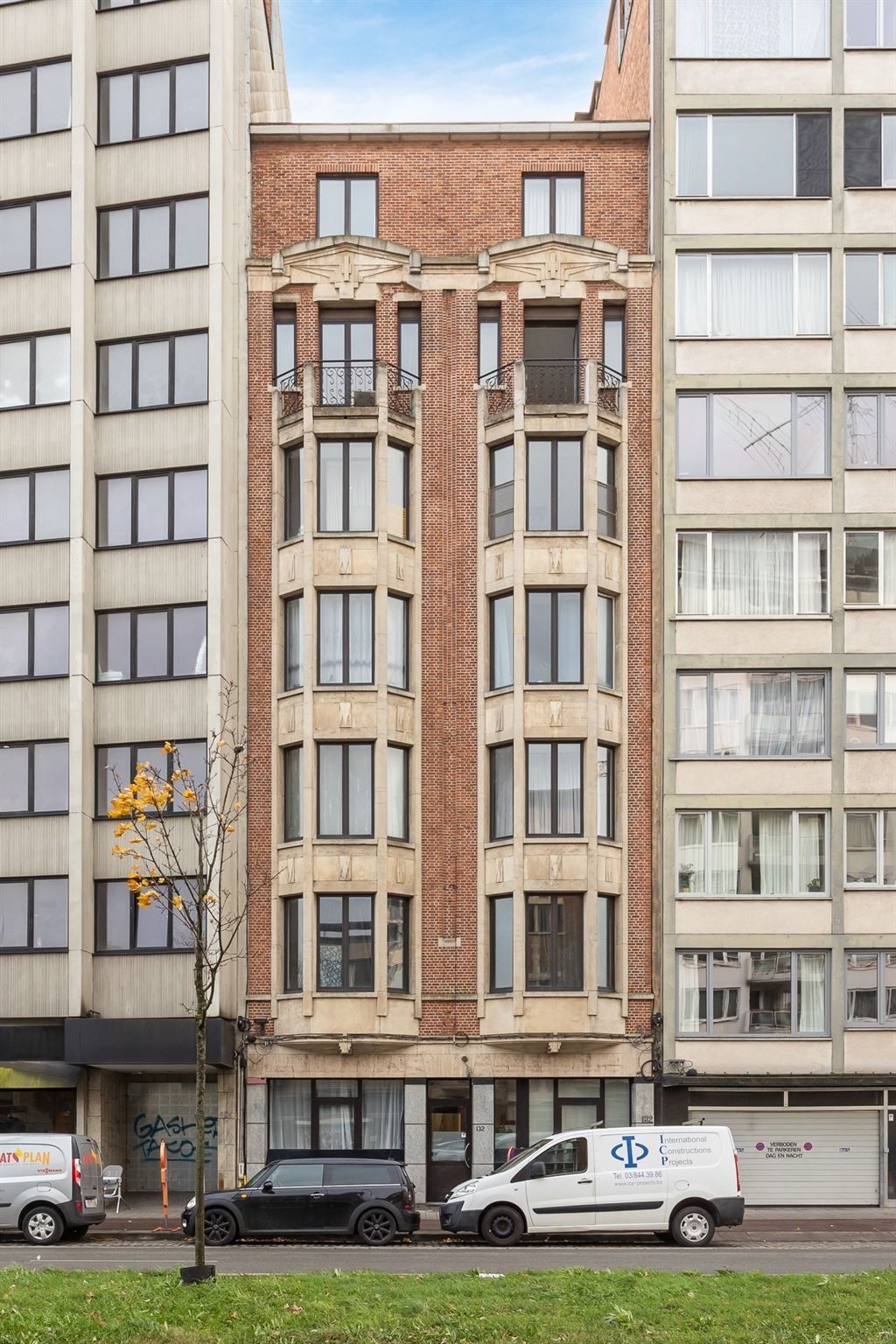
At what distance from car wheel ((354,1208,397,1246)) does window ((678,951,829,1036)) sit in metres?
11.9

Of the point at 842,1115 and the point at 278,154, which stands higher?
the point at 278,154

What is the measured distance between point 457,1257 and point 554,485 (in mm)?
19729

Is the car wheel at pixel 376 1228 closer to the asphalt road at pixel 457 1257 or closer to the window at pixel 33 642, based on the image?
the asphalt road at pixel 457 1257

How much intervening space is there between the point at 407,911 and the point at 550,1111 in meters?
5.42

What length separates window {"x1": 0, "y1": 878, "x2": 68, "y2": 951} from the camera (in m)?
40.8

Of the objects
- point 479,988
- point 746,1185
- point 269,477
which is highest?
point 269,477

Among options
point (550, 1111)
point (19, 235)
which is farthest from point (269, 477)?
point (550, 1111)

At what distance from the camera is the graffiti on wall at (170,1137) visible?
4150cm

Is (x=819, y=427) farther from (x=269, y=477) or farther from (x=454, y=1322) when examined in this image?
(x=454, y=1322)

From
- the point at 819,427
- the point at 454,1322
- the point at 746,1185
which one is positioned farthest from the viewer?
the point at 819,427

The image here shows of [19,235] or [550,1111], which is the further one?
[19,235]

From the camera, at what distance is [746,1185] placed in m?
39.9

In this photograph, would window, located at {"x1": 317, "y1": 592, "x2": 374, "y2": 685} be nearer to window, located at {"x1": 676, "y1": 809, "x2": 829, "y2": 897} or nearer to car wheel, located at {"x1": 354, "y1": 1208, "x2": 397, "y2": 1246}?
window, located at {"x1": 676, "y1": 809, "x2": 829, "y2": 897}

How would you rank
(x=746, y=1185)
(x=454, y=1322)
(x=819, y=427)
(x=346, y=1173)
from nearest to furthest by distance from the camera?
(x=454, y=1322), (x=346, y=1173), (x=746, y=1185), (x=819, y=427)
